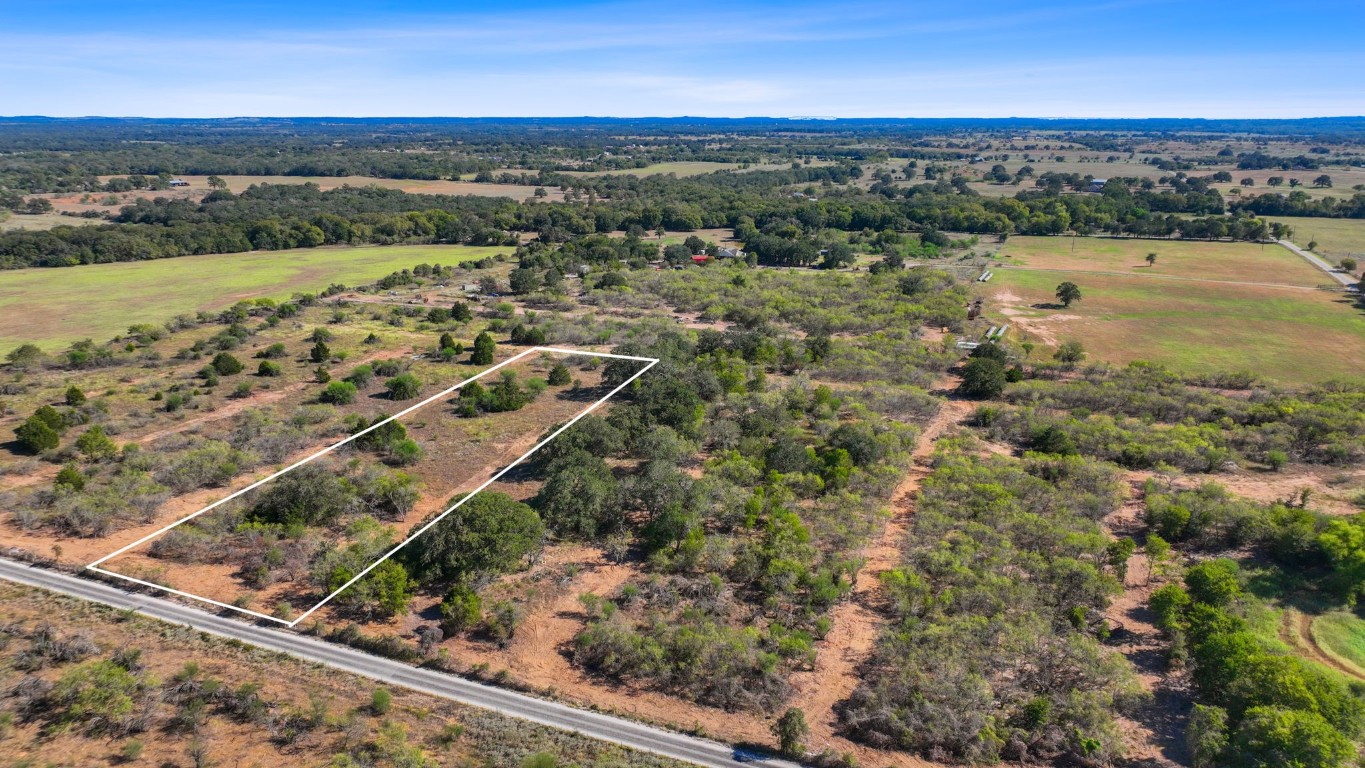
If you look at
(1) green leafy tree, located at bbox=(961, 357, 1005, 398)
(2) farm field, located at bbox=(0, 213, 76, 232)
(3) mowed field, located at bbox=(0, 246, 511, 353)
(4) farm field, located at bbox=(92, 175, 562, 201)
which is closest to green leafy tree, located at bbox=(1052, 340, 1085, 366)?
(1) green leafy tree, located at bbox=(961, 357, 1005, 398)

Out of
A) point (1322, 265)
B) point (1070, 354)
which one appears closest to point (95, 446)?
point (1070, 354)

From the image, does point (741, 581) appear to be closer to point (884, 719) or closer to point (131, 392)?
point (884, 719)

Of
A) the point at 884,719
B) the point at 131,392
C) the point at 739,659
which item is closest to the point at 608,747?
the point at 739,659

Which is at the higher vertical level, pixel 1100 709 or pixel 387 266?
pixel 387 266

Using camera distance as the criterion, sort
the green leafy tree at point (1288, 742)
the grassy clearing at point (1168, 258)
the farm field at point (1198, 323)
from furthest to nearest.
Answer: the grassy clearing at point (1168, 258), the farm field at point (1198, 323), the green leafy tree at point (1288, 742)

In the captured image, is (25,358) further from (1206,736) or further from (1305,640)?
(1305,640)

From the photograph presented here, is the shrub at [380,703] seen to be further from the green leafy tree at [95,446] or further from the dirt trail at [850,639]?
the green leafy tree at [95,446]

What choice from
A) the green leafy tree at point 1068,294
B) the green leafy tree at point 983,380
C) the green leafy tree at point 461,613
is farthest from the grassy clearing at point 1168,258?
the green leafy tree at point 461,613
